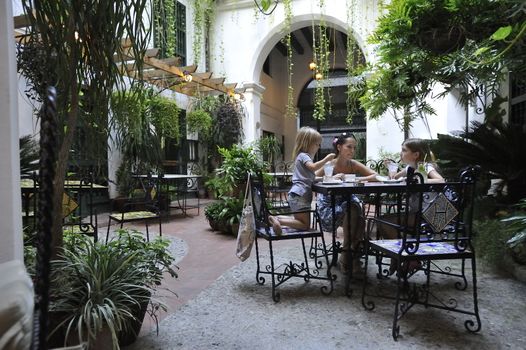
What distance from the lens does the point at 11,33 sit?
1.69 meters

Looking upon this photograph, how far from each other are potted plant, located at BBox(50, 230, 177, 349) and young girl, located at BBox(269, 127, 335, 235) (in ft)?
4.13

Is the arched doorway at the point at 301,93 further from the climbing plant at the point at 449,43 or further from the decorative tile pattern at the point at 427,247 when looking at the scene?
the decorative tile pattern at the point at 427,247

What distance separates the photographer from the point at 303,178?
3.14 meters

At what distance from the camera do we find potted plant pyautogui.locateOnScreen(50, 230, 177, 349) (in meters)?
1.67

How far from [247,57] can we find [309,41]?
4.34m

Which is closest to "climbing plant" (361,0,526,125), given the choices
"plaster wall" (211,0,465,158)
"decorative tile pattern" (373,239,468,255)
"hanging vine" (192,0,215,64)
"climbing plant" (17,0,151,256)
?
"decorative tile pattern" (373,239,468,255)

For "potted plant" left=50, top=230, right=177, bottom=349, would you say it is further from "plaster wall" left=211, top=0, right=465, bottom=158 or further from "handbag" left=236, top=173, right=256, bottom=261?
"plaster wall" left=211, top=0, right=465, bottom=158

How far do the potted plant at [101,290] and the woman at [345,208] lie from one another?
1554 millimetres

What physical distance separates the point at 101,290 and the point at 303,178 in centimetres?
186

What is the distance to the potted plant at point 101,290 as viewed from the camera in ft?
5.49

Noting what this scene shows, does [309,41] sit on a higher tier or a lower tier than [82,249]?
higher

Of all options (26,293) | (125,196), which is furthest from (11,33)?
(125,196)

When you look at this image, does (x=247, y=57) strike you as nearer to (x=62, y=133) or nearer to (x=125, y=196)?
(x=125, y=196)

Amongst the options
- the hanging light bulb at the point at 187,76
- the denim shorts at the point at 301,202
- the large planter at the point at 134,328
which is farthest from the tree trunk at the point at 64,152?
the hanging light bulb at the point at 187,76
